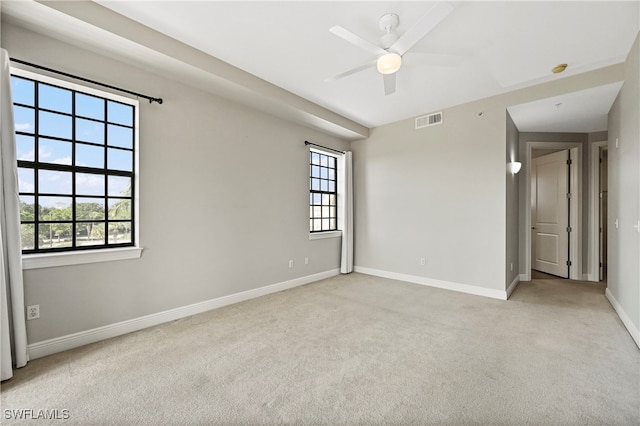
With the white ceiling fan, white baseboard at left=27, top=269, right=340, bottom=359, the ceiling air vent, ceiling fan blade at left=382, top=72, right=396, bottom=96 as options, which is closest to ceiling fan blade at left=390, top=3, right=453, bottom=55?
the white ceiling fan

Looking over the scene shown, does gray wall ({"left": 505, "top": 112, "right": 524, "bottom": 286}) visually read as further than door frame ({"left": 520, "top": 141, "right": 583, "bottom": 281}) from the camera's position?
No

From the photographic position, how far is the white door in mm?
5031

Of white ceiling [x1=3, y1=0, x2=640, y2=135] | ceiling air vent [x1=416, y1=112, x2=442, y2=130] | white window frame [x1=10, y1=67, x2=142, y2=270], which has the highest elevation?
white ceiling [x1=3, y1=0, x2=640, y2=135]

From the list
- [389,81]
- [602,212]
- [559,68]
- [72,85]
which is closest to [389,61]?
[389,81]

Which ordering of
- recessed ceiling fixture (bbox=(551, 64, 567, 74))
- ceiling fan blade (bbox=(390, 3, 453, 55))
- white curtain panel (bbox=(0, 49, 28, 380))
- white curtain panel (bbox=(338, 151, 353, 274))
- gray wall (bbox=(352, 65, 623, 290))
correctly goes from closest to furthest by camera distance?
ceiling fan blade (bbox=(390, 3, 453, 55)) → white curtain panel (bbox=(0, 49, 28, 380)) → recessed ceiling fixture (bbox=(551, 64, 567, 74)) → gray wall (bbox=(352, 65, 623, 290)) → white curtain panel (bbox=(338, 151, 353, 274))

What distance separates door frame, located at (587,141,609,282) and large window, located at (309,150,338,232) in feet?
14.8

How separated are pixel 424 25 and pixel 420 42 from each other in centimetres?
71

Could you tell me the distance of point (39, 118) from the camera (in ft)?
7.61

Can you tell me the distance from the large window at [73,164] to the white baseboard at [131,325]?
777 mm

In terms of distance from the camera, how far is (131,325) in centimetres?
273

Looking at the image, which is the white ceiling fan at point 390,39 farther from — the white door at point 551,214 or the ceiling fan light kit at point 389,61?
the white door at point 551,214

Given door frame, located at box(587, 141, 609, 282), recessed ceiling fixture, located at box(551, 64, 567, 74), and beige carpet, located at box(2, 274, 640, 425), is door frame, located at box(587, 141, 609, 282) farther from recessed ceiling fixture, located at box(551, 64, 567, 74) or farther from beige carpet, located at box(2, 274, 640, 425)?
recessed ceiling fixture, located at box(551, 64, 567, 74)

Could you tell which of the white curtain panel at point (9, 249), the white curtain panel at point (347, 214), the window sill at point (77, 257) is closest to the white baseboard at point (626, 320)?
the white curtain panel at point (347, 214)

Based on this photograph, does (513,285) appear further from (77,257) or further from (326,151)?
(77,257)
